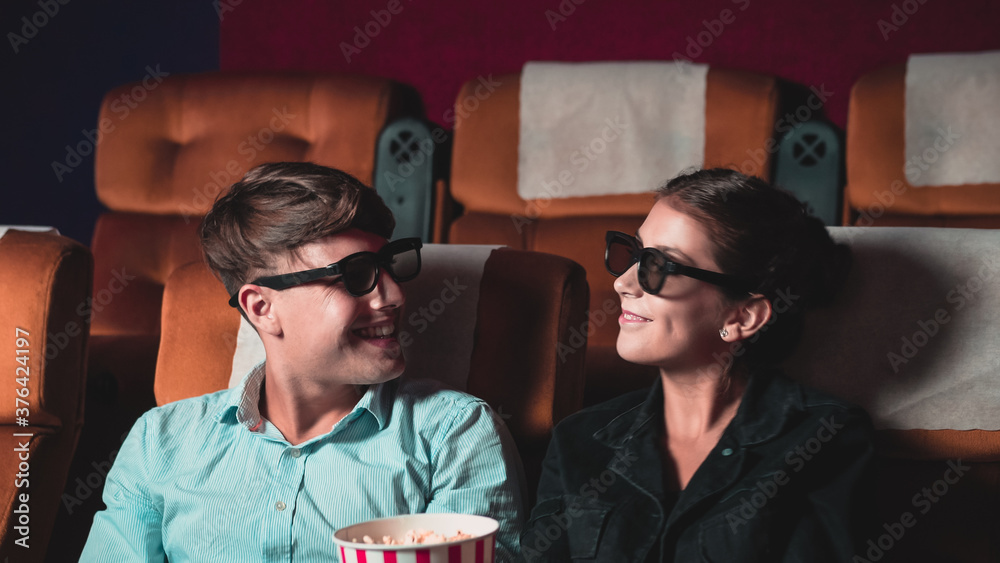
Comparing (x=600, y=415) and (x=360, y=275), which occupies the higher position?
(x=360, y=275)

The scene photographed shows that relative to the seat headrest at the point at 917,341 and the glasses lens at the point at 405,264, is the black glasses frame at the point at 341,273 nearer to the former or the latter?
the glasses lens at the point at 405,264

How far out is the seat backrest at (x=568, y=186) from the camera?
1931 mm

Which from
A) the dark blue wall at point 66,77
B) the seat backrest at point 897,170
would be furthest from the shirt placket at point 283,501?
the dark blue wall at point 66,77

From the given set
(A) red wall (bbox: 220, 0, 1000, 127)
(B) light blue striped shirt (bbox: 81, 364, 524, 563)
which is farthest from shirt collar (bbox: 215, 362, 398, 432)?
(A) red wall (bbox: 220, 0, 1000, 127)

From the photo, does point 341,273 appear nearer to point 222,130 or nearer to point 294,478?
point 294,478

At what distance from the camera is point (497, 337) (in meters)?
1.30

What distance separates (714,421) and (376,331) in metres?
0.47

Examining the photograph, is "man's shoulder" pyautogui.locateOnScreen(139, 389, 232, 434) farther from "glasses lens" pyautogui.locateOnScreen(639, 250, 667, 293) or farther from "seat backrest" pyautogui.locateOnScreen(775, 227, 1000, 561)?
"seat backrest" pyautogui.locateOnScreen(775, 227, 1000, 561)

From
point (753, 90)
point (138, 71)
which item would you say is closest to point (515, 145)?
point (753, 90)

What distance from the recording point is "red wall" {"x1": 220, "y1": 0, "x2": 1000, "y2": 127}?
245 centimetres

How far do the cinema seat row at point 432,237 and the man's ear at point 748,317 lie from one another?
181 mm

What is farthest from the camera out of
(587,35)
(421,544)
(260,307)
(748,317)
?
(587,35)

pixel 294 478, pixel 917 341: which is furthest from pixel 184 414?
pixel 917 341

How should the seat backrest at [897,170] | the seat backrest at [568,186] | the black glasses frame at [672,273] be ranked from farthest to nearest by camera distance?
the seat backrest at [568,186] < the seat backrest at [897,170] < the black glasses frame at [672,273]
